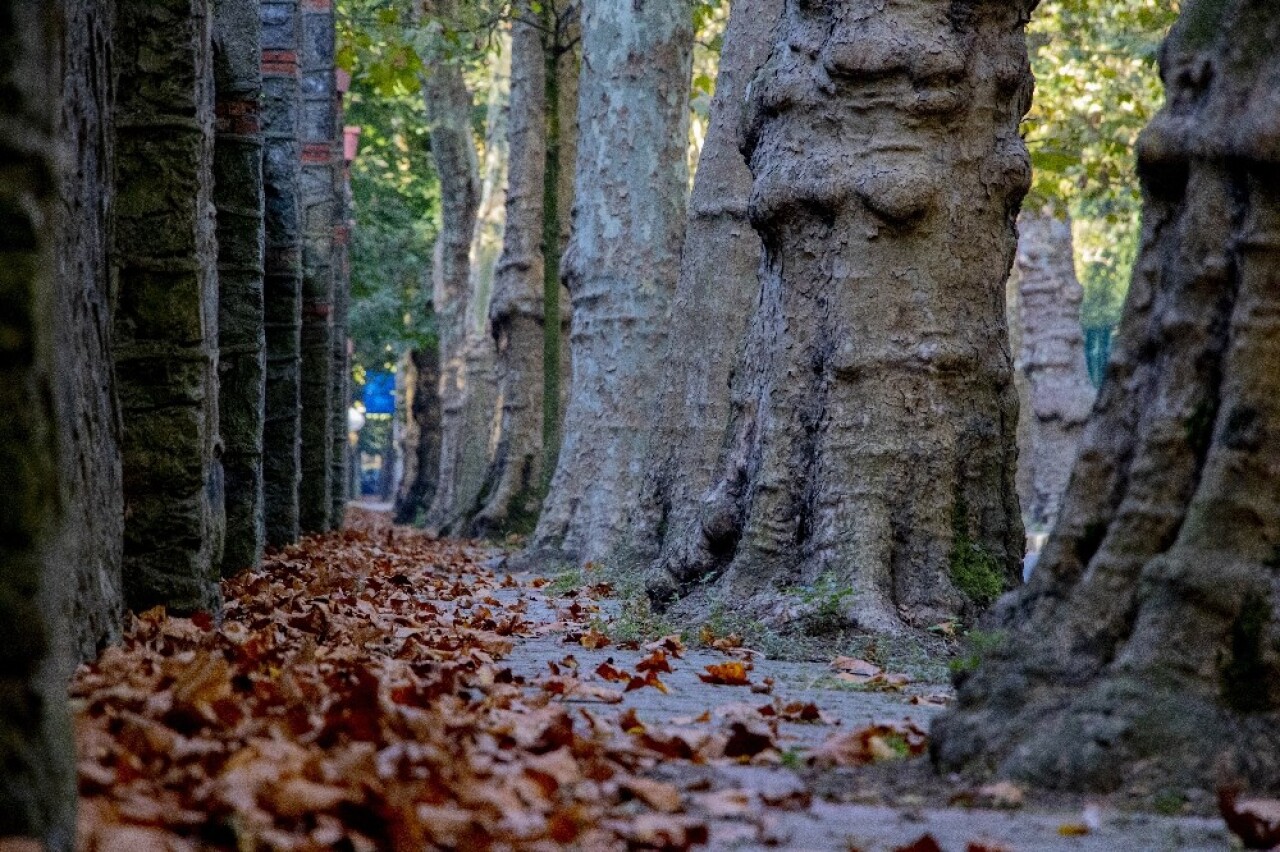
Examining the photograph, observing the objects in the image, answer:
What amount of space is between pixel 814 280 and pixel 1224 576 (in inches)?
153

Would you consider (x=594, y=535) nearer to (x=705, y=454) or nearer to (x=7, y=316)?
(x=705, y=454)

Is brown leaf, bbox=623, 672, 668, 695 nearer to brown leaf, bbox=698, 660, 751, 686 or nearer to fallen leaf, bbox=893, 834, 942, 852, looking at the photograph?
brown leaf, bbox=698, 660, 751, 686

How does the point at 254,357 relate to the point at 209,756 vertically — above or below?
above

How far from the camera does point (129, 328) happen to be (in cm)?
654

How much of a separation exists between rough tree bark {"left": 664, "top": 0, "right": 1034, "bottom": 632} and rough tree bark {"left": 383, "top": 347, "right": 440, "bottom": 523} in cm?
2222

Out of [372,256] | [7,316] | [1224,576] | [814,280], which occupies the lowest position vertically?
[1224,576]

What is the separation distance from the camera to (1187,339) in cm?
412

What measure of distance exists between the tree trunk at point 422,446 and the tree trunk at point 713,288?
62.0 feet

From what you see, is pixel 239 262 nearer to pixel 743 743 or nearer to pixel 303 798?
pixel 743 743

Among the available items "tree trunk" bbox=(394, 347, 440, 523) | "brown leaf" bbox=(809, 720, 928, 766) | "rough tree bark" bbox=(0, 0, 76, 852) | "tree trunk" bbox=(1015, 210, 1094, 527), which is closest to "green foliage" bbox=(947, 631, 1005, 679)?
"brown leaf" bbox=(809, 720, 928, 766)

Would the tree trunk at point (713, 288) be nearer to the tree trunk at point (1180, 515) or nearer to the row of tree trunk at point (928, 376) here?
the row of tree trunk at point (928, 376)

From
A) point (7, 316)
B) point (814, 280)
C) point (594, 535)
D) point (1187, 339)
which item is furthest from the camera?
point (594, 535)

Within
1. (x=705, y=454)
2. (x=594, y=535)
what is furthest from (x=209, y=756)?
(x=594, y=535)

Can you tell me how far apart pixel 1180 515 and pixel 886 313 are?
11.5 feet
